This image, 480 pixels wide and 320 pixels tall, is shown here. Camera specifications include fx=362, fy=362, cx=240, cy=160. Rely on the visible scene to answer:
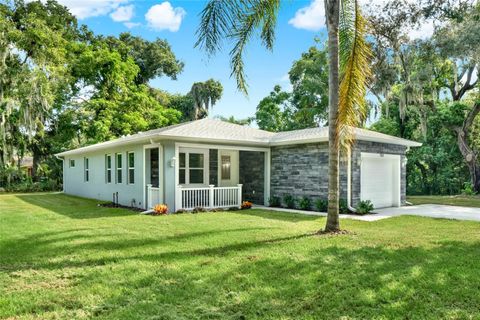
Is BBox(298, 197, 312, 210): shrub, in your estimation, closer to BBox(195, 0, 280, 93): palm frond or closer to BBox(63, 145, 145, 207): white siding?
BBox(195, 0, 280, 93): palm frond

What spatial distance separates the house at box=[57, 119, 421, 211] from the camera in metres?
11.4

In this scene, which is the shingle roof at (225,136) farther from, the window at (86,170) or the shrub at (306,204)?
the window at (86,170)

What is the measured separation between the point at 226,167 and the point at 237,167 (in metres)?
0.55

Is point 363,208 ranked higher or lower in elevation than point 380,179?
lower

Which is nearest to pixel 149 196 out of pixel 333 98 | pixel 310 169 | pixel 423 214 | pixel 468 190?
pixel 310 169

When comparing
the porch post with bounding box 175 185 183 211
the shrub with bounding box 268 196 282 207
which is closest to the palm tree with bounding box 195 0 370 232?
the porch post with bounding box 175 185 183 211

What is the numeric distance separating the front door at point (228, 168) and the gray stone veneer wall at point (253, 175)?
0.29 m

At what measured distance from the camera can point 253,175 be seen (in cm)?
1427

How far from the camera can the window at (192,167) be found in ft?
41.8

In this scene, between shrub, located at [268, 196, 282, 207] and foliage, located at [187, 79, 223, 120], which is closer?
shrub, located at [268, 196, 282, 207]

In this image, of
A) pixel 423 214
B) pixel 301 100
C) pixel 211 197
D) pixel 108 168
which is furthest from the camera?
pixel 301 100

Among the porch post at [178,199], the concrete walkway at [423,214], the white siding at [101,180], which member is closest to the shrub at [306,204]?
the concrete walkway at [423,214]

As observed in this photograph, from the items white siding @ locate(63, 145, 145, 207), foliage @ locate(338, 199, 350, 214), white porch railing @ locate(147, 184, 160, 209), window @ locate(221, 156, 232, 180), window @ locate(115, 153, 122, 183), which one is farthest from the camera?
window @ locate(115, 153, 122, 183)

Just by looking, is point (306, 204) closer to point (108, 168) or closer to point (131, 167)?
point (131, 167)
